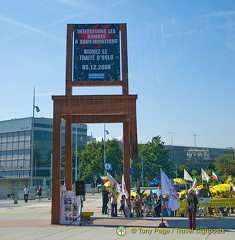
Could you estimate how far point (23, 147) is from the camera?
86.4 metres

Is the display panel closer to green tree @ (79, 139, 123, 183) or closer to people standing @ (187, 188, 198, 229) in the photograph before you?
people standing @ (187, 188, 198, 229)

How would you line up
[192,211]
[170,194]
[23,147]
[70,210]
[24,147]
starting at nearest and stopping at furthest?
1. [192,211]
2. [170,194]
3. [70,210]
4. [24,147]
5. [23,147]

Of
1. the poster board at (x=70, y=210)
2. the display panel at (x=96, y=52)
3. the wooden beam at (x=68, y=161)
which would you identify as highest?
the display panel at (x=96, y=52)

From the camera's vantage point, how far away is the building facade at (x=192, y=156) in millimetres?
171750

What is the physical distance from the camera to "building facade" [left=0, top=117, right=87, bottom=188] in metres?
85.8

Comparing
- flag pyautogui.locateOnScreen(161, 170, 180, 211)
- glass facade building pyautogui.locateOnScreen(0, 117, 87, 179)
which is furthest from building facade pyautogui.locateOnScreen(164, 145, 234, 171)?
flag pyautogui.locateOnScreen(161, 170, 180, 211)

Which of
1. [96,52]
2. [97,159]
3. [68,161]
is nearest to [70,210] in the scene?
[68,161]

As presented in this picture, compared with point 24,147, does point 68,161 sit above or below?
below

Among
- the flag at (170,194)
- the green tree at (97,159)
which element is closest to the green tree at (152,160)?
the green tree at (97,159)

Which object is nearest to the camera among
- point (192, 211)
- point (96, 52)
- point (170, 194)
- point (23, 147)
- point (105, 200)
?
point (192, 211)

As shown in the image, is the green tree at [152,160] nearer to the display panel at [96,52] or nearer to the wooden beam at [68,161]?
the wooden beam at [68,161]

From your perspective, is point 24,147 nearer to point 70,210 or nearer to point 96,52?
point 96,52

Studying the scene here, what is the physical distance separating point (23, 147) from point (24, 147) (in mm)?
366

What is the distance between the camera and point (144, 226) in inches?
558
